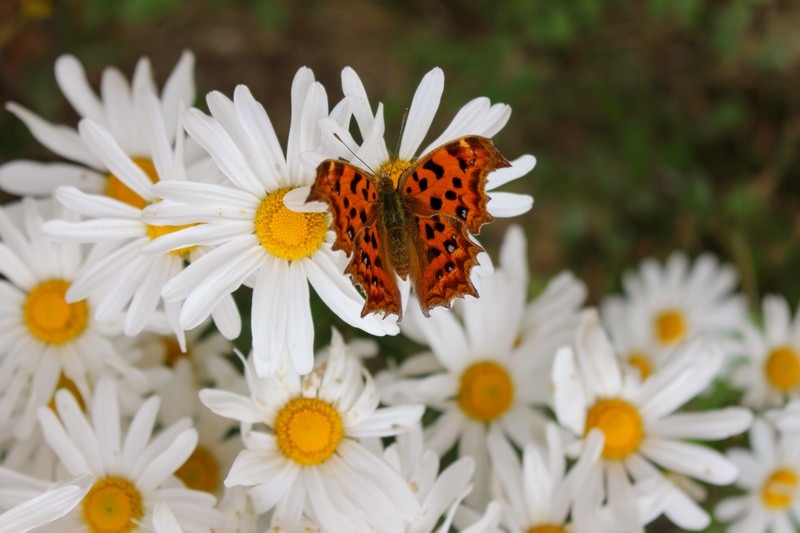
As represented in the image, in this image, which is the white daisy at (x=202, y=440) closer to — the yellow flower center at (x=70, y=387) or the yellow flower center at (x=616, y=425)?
the yellow flower center at (x=70, y=387)

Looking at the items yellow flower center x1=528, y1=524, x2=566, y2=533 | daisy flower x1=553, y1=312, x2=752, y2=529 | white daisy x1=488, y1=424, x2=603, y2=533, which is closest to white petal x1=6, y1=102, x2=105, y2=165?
white daisy x1=488, y1=424, x2=603, y2=533

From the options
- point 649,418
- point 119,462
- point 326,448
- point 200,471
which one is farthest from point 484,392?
point 119,462

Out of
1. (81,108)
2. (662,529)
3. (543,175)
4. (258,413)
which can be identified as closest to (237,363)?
(258,413)

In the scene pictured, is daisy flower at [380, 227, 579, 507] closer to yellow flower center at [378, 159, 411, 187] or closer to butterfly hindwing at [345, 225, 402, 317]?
yellow flower center at [378, 159, 411, 187]

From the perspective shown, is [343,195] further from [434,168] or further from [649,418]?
[649,418]

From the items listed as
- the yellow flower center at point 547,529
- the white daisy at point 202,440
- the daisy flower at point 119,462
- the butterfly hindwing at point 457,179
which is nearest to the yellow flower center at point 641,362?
the yellow flower center at point 547,529
